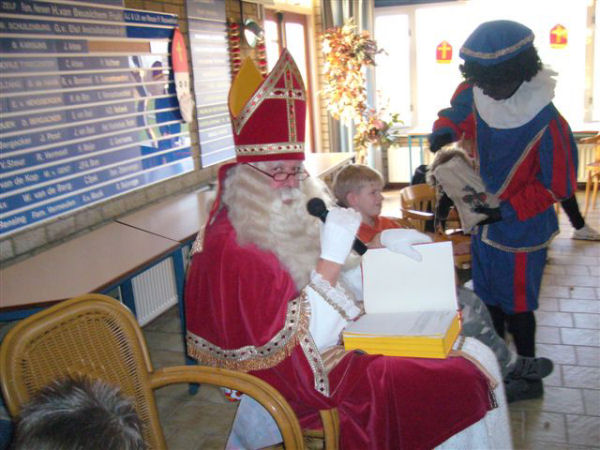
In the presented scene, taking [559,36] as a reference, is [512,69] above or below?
below

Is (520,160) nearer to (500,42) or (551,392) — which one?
(500,42)

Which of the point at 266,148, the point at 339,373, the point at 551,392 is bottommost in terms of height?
the point at 551,392

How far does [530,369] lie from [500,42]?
129 centimetres

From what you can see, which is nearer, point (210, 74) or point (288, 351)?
point (288, 351)

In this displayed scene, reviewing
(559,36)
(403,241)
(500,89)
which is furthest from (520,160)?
(559,36)

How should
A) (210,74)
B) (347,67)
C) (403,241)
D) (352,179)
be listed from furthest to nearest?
(347,67), (210,74), (352,179), (403,241)

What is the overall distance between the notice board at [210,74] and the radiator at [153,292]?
0.96m

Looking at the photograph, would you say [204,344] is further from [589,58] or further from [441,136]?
[589,58]

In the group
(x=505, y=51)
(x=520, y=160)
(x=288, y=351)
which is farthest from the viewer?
(x=520, y=160)

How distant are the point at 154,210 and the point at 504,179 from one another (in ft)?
6.26

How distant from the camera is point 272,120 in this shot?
1.67 metres

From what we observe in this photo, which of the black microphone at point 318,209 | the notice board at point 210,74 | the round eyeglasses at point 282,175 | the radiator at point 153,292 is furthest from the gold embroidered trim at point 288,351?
the notice board at point 210,74

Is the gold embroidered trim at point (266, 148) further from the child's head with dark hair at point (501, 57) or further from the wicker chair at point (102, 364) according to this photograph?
the child's head with dark hair at point (501, 57)

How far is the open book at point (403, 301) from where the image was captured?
1.46 meters
